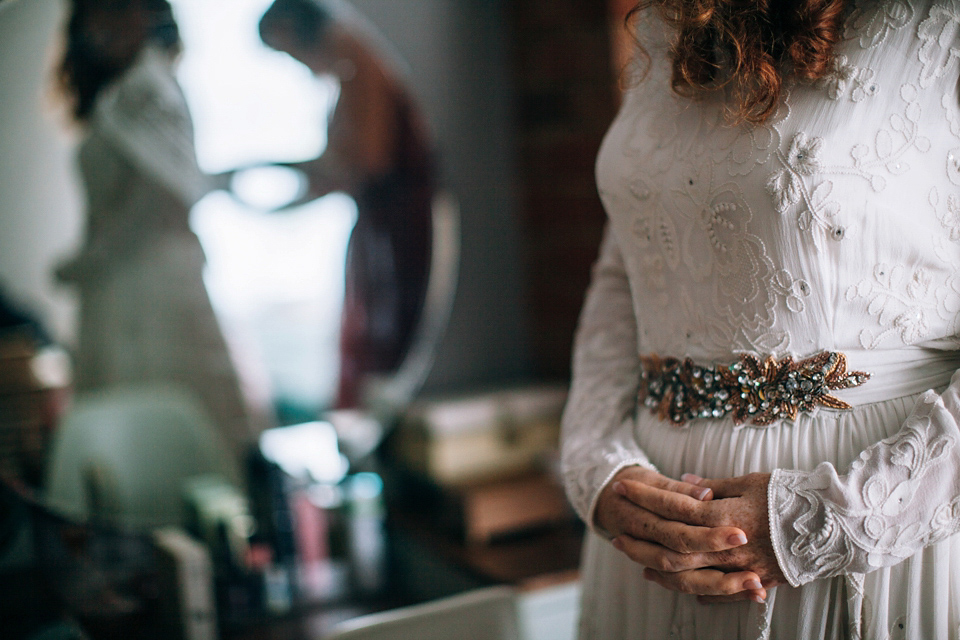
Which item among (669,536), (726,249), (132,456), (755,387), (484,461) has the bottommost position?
(484,461)

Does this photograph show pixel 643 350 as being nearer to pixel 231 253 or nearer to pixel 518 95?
pixel 231 253

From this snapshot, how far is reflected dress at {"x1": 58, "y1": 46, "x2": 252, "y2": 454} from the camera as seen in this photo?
110 centimetres

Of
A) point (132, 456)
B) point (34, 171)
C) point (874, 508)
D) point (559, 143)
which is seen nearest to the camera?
point (874, 508)

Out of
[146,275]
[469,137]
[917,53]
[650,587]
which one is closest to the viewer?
[917,53]

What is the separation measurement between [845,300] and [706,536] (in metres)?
0.23

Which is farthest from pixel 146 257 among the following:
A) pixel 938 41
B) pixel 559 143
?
pixel 938 41

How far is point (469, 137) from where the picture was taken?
5.40 ft

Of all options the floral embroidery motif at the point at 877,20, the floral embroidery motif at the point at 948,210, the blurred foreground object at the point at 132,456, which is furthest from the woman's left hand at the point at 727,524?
the blurred foreground object at the point at 132,456

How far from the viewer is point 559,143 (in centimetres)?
158

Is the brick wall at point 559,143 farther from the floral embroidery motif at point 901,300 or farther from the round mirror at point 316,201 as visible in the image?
the floral embroidery motif at point 901,300

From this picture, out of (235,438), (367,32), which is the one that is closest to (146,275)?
(235,438)

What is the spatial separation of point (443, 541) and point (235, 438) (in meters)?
0.44

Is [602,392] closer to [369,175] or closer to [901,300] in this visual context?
[901,300]

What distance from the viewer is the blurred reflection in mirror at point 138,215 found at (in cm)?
109
